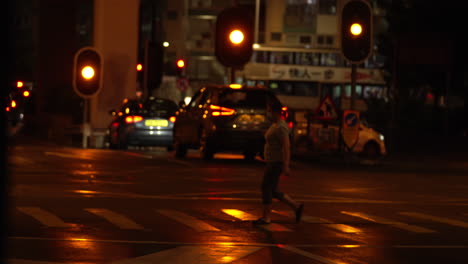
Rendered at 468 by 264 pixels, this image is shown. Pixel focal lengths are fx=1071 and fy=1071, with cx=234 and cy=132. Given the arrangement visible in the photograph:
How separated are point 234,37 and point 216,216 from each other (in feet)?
52.2

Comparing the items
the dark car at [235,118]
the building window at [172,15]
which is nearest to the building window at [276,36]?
the building window at [172,15]

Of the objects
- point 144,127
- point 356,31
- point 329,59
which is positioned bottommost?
point 144,127

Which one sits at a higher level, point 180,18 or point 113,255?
point 180,18

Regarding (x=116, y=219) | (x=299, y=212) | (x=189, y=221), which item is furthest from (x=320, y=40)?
(x=116, y=219)

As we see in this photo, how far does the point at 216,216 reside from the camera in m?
13.7

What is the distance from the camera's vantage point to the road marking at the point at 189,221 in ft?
40.6

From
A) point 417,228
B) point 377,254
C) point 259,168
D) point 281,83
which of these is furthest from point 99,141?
point 281,83

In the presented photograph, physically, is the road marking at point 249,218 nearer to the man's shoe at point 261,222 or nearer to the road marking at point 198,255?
the man's shoe at point 261,222

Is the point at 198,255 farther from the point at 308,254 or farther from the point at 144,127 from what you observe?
the point at 144,127

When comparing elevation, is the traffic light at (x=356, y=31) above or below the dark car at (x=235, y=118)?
above

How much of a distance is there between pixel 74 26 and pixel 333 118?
87.8 feet

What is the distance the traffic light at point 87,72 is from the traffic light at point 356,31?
8985 millimetres

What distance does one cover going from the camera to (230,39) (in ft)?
95.9

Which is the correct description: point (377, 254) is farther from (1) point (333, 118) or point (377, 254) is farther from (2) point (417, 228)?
(1) point (333, 118)
